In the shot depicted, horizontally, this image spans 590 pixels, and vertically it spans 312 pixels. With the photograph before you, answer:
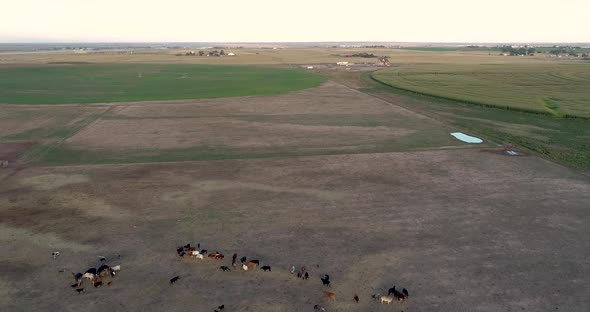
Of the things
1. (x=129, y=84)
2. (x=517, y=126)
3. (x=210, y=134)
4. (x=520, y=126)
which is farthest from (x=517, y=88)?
(x=129, y=84)

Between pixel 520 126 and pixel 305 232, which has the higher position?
pixel 520 126

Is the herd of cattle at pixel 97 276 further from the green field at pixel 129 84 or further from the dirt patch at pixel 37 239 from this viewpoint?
the green field at pixel 129 84

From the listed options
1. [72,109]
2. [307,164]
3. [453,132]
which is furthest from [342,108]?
[72,109]

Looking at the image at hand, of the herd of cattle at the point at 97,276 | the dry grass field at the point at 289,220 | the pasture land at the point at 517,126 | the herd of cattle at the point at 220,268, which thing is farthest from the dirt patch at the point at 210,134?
the herd of cattle at the point at 97,276

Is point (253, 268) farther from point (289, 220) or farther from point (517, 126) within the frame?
point (517, 126)

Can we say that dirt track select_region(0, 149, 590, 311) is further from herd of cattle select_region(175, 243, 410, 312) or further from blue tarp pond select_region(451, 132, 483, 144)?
blue tarp pond select_region(451, 132, 483, 144)

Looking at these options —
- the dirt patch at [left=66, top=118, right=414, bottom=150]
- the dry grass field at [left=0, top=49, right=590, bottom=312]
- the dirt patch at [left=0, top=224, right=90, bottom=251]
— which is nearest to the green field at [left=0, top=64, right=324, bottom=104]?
the dirt patch at [left=66, top=118, right=414, bottom=150]
